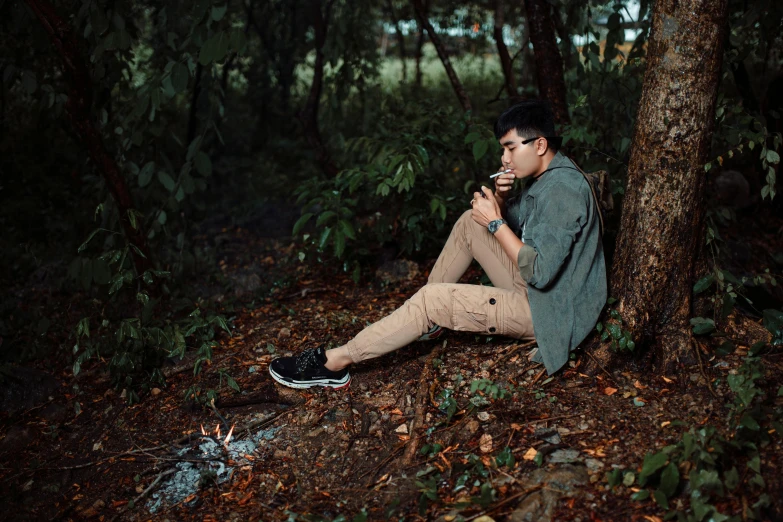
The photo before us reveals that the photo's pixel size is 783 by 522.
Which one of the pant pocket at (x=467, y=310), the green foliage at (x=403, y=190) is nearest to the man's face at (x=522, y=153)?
the pant pocket at (x=467, y=310)

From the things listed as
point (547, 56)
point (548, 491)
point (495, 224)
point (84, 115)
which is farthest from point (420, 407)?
point (84, 115)

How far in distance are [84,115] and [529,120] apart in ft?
9.00

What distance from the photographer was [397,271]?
14.3ft

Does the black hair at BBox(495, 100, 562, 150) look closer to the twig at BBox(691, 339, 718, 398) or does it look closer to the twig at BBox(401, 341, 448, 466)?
the twig at BBox(691, 339, 718, 398)

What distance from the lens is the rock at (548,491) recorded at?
210cm

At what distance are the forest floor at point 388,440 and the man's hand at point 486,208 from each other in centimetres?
71

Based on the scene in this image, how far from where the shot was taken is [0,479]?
2881 mm

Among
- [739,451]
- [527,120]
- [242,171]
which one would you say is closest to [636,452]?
[739,451]

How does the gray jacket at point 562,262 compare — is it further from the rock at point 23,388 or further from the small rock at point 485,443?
the rock at point 23,388

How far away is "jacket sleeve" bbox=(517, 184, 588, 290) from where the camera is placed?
99.7 inches

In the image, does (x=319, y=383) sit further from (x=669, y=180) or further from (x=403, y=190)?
(x=669, y=180)

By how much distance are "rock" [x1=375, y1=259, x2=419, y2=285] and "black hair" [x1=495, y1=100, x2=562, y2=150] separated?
1737mm

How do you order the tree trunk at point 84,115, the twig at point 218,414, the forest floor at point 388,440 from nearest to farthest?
the forest floor at point 388,440
the twig at point 218,414
the tree trunk at point 84,115

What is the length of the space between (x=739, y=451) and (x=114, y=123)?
172 inches
